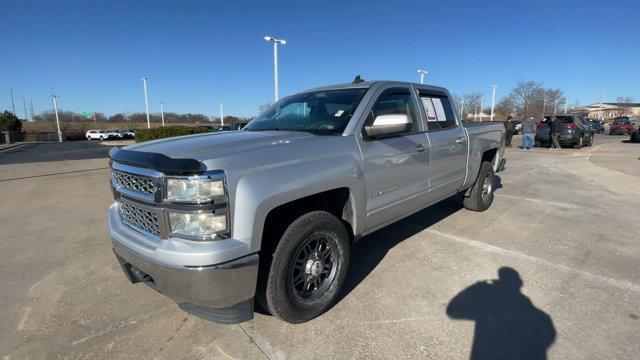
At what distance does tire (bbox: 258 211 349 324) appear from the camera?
2.59m

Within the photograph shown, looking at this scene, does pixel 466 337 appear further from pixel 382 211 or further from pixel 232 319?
pixel 232 319

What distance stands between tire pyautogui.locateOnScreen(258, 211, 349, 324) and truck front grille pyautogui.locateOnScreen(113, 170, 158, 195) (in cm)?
92

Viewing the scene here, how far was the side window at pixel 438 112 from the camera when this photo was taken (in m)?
4.33

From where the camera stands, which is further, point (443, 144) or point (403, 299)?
point (443, 144)

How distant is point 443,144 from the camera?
4.34m

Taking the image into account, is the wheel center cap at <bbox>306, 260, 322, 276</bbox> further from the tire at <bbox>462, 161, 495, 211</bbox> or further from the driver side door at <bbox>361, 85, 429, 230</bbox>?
the tire at <bbox>462, 161, 495, 211</bbox>

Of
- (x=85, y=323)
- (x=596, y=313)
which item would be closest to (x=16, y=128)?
(x=85, y=323)

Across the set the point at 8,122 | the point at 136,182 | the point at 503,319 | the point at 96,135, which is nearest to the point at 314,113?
the point at 136,182

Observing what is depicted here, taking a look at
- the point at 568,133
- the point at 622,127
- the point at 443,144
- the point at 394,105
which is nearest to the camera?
the point at 394,105

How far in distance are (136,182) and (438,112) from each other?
354 cm

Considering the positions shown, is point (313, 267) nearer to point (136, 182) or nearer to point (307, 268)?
point (307, 268)

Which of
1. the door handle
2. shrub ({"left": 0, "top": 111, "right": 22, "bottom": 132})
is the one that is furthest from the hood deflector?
shrub ({"left": 0, "top": 111, "right": 22, "bottom": 132})

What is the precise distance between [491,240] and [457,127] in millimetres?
1520

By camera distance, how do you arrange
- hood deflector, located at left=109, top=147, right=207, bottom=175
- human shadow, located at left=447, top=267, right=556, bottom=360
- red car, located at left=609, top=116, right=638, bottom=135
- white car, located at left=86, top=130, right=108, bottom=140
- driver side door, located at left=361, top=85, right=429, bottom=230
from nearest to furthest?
hood deflector, located at left=109, top=147, right=207, bottom=175
human shadow, located at left=447, top=267, right=556, bottom=360
driver side door, located at left=361, top=85, right=429, bottom=230
red car, located at left=609, top=116, right=638, bottom=135
white car, located at left=86, top=130, right=108, bottom=140
